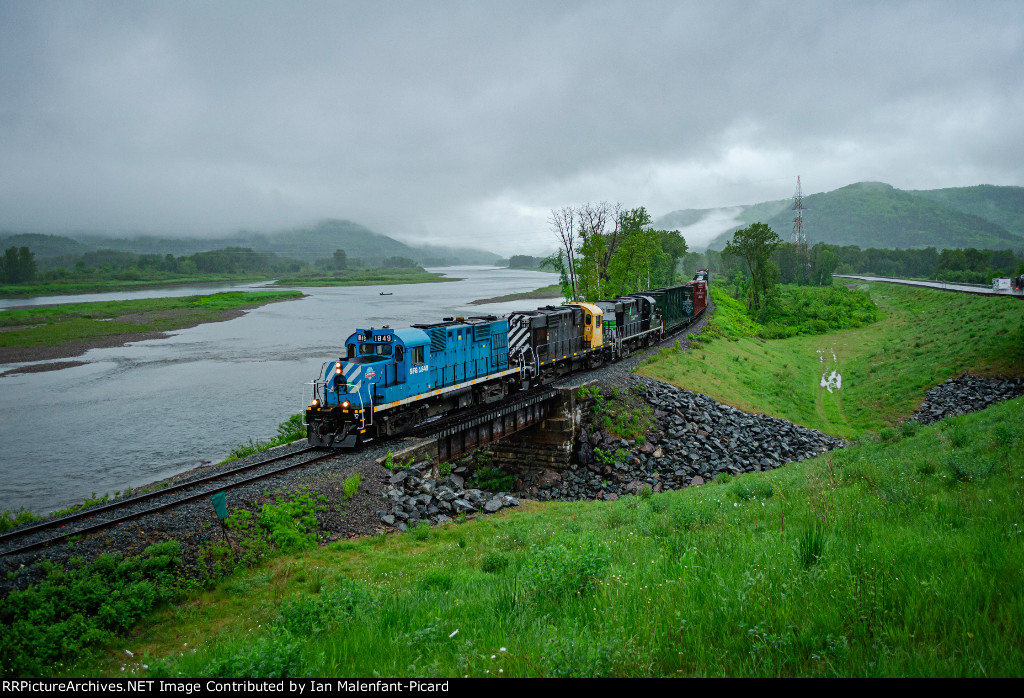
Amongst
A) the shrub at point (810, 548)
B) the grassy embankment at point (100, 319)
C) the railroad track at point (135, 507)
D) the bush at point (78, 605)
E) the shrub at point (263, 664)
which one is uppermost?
the grassy embankment at point (100, 319)

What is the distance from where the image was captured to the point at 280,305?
10706 centimetres

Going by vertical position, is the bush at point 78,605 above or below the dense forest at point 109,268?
below

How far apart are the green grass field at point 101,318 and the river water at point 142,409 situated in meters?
7.84

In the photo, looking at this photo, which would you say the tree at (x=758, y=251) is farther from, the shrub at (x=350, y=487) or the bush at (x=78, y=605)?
the bush at (x=78, y=605)

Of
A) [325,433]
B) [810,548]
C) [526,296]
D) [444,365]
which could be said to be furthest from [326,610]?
[526,296]

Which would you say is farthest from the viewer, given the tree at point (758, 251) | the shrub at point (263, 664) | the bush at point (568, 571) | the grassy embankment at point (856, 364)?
the tree at point (758, 251)

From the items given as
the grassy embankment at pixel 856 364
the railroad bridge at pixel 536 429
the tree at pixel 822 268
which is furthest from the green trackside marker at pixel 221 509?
the tree at pixel 822 268

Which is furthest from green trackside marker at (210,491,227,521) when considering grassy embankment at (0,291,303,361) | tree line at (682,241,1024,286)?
tree line at (682,241,1024,286)

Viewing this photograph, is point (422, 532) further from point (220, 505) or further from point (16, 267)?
point (16, 267)

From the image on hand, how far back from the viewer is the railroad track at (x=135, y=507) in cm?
1191

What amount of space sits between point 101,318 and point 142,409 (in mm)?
48887

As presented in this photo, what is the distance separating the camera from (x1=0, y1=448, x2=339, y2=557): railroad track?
11.9m

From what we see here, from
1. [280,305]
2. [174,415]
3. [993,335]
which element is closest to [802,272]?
[993,335]
